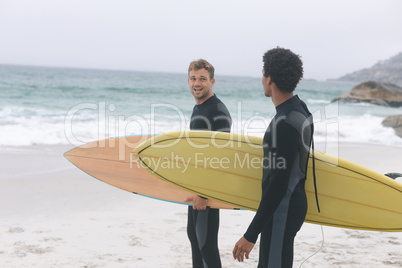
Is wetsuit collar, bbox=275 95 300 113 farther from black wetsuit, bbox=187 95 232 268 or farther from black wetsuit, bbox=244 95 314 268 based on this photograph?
black wetsuit, bbox=187 95 232 268

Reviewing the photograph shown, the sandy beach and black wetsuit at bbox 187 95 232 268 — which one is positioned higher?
black wetsuit at bbox 187 95 232 268

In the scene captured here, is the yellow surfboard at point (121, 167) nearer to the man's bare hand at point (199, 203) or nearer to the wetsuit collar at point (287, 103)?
the man's bare hand at point (199, 203)

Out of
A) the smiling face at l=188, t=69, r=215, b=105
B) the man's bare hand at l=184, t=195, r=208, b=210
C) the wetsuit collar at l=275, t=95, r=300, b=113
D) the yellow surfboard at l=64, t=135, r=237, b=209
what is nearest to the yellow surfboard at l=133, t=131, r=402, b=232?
the man's bare hand at l=184, t=195, r=208, b=210

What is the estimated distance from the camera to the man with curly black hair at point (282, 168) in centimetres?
161

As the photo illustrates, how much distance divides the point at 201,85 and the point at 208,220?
774 mm

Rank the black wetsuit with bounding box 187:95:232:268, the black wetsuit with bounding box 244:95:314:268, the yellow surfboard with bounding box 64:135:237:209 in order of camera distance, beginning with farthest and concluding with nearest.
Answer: the yellow surfboard with bounding box 64:135:237:209
the black wetsuit with bounding box 187:95:232:268
the black wetsuit with bounding box 244:95:314:268

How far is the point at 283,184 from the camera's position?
163 centimetres

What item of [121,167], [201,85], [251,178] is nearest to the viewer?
[251,178]

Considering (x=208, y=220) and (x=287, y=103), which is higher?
(x=287, y=103)

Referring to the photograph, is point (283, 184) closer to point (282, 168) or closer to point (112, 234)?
point (282, 168)

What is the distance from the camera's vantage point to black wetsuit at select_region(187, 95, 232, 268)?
7.63 ft

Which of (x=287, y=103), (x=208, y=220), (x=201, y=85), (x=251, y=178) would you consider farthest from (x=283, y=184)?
(x=201, y=85)

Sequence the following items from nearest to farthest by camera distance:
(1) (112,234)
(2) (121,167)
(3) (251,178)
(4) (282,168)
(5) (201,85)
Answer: (4) (282,168)
(3) (251,178)
(5) (201,85)
(2) (121,167)
(1) (112,234)

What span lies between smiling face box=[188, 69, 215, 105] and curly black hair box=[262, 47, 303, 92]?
0.77m
